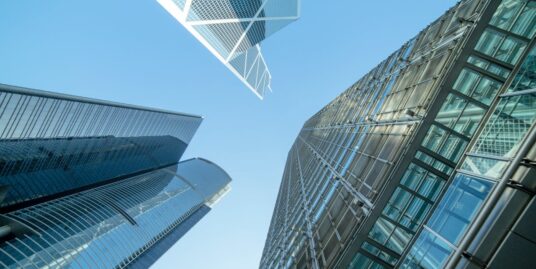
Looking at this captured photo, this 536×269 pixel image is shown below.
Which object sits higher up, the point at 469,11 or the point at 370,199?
the point at 469,11

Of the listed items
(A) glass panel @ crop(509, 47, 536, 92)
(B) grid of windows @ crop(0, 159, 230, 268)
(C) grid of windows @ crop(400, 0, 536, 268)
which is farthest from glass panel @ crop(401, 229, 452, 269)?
(B) grid of windows @ crop(0, 159, 230, 268)

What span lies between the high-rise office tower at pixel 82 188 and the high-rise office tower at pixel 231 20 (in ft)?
111

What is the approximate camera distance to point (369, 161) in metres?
17.1

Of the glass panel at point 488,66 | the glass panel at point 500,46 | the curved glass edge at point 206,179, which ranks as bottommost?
the curved glass edge at point 206,179

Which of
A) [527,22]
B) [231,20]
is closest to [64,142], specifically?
[231,20]

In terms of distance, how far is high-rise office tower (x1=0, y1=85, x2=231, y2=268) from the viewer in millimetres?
63969

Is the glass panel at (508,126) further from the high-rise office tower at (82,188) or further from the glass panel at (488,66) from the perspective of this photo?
the high-rise office tower at (82,188)

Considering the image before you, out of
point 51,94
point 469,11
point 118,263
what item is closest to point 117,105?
point 51,94

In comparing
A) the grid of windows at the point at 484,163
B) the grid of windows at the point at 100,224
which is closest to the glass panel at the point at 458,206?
the grid of windows at the point at 484,163

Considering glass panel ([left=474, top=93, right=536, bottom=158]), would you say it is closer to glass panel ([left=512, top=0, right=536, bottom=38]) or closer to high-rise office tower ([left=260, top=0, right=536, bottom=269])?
high-rise office tower ([left=260, top=0, right=536, bottom=269])

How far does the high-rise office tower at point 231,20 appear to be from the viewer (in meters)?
103

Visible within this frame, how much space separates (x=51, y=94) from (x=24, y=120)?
28.7 ft

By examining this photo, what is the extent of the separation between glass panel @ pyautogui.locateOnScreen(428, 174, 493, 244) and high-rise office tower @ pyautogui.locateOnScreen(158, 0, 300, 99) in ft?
314

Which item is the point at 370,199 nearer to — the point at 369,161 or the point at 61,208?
the point at 369,161
